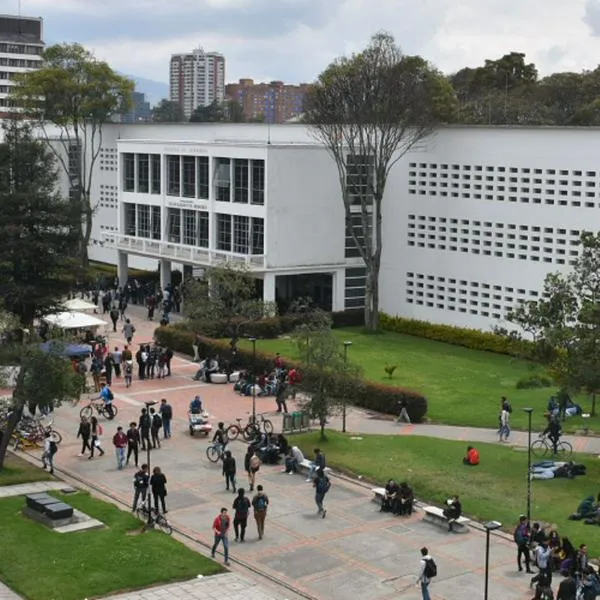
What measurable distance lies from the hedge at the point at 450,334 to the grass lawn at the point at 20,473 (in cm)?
2259

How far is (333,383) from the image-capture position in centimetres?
3294

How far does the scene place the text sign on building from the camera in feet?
197

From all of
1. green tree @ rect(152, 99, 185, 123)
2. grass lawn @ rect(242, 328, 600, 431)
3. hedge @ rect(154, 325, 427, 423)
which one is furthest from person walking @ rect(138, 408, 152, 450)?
green tree @ rect(152, 99, 185, 123)

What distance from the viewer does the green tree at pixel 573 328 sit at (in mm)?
28953

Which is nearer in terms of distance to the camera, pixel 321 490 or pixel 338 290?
pixel 321 490

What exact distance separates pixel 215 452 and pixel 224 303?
627 inches

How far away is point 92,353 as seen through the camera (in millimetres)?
43594

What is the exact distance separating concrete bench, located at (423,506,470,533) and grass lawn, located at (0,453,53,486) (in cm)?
1040

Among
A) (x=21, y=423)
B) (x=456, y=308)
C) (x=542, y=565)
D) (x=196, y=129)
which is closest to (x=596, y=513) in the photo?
(x=542, y=565)

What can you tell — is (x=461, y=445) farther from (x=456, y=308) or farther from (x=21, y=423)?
(x=456, y=308)

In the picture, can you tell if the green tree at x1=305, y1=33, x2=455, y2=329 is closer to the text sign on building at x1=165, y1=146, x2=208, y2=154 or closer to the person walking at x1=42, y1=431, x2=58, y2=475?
the text sign on building at x1=165, y1=146, x2=208, y2=154

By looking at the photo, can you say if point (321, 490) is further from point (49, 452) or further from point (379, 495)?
point (49, 452)

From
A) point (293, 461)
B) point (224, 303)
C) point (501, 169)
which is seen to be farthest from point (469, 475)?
point (501, 169)

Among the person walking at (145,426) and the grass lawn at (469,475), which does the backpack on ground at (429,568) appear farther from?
the person walking at (145,426)
